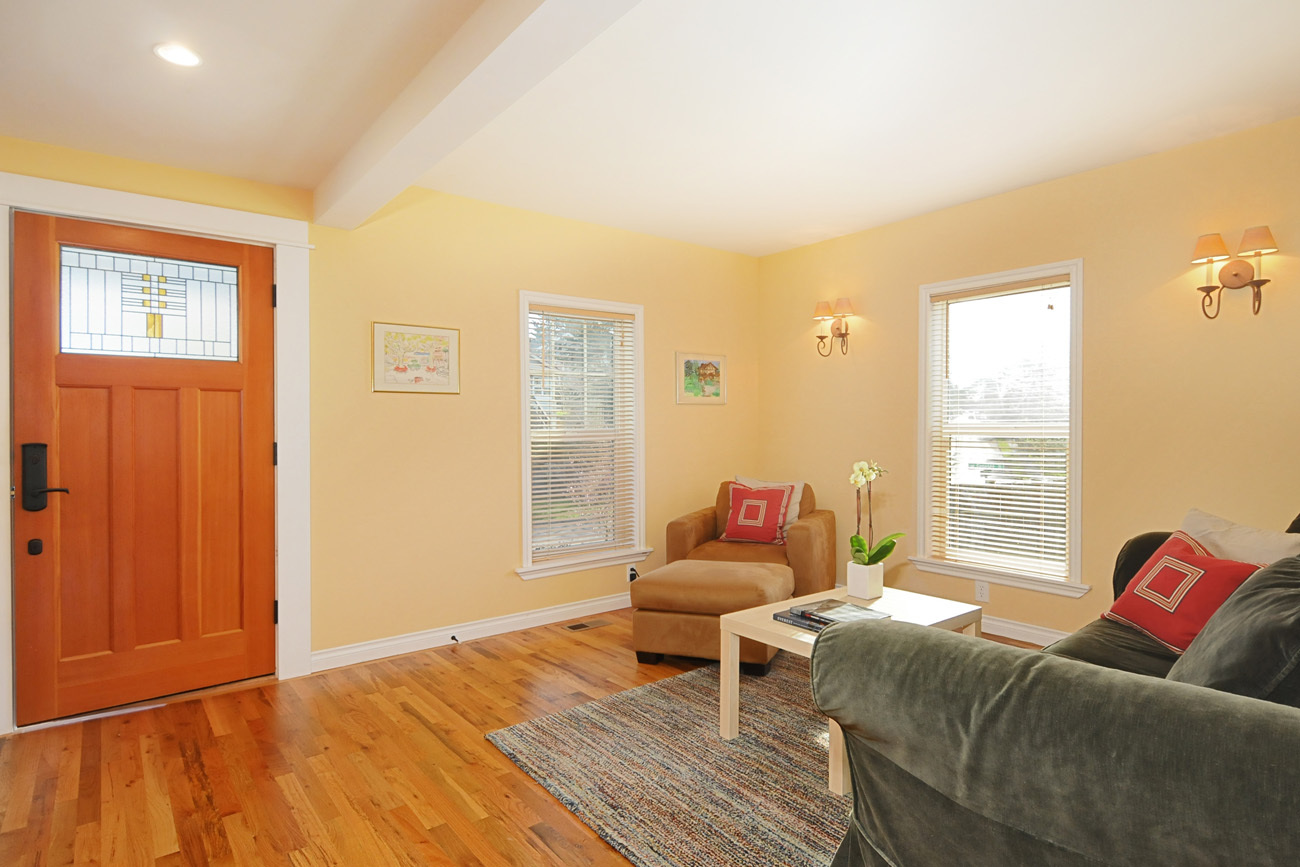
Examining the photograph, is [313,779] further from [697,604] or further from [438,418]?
[438,418]

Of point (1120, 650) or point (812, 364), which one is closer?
point (1120, 650)

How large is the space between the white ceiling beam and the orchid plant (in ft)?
7.15

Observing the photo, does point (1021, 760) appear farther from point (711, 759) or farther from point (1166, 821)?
point (711, 759)

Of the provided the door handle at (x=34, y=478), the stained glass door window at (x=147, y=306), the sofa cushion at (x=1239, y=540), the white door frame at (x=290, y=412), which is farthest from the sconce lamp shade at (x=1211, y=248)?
the door handle at (x=34, y=478)

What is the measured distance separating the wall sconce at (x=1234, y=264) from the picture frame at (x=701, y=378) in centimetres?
283

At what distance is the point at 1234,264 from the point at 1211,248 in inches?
4.5

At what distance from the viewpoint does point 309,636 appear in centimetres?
345

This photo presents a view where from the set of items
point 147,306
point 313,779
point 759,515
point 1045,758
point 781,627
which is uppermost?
point 147,306

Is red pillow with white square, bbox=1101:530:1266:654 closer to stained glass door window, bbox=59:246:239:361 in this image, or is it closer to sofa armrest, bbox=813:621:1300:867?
sofa armrest, bbox=813:621:1300:867

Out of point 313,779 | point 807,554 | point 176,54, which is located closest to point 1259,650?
point 313,779

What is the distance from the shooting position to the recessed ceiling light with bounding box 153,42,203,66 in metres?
2.21

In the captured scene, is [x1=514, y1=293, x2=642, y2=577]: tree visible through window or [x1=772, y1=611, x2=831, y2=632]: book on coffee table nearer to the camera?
[x1=772, y1=611, x2=831, y2=632]: book on coffee table

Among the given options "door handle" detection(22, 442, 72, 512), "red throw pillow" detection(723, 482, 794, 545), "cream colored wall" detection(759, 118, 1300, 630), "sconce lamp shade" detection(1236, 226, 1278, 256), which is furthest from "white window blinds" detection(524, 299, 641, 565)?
"sconce lamp shade" detection(1236, 226, 1278, 256)

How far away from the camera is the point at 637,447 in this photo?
4.70 meters
